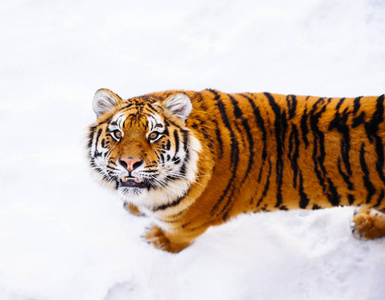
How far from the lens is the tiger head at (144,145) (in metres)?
1.39

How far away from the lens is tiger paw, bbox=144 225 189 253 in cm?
202

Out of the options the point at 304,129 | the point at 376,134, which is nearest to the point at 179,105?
the point at 304,129

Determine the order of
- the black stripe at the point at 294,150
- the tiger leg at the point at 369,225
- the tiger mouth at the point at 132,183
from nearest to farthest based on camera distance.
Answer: the tiger mouth at the point at 132,183 → the black stripe at the point at 294,150 → the tiger leg at the point at 369,225

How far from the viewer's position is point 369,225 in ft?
6.76

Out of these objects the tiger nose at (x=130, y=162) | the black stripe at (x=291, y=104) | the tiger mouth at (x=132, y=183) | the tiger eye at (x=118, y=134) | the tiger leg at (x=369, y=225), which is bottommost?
the tiger leg at (x=369, y=225)

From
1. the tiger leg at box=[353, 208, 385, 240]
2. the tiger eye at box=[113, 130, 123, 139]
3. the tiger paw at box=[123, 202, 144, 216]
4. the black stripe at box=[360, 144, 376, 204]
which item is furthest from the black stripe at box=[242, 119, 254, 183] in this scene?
the tiger leg at box=[353, 208, 385, 240]

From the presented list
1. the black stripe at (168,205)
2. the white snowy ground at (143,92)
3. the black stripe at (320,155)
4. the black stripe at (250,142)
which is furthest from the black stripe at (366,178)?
the black stripe at (168,205)

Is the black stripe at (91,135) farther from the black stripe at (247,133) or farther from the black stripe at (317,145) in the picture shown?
the black stripe at (317,145)

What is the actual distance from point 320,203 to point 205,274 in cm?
80

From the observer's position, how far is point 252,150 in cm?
161

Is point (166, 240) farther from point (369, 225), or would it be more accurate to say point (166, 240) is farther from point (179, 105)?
point (369, 225)

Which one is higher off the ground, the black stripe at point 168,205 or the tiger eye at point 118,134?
the tiger eye at point 118,134

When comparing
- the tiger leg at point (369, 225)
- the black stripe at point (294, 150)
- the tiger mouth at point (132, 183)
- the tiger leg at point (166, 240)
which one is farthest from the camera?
the tiger leg at point (369, 225)

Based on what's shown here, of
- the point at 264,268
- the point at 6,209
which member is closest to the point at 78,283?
the point at 6,209
